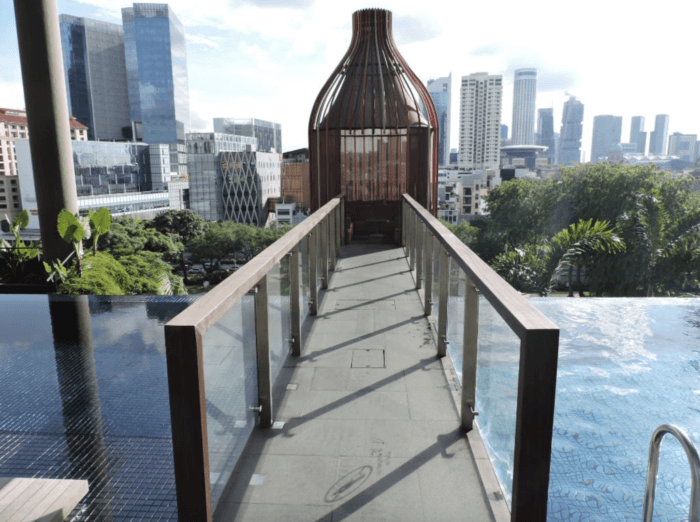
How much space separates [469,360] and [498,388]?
0.48m

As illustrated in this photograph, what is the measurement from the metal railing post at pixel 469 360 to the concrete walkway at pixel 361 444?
0.37 ft

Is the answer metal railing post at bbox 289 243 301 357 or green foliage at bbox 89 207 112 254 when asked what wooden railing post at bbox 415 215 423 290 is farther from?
green foliage at bbox 89 207 112 254

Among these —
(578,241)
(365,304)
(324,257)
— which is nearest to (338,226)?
(324,257)

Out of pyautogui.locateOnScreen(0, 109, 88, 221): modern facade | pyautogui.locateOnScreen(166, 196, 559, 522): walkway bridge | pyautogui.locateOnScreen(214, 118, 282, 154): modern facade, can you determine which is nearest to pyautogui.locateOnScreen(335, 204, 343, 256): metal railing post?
pyautogui.locateOnScreen(166, 196, 559, 522): walkway bridge

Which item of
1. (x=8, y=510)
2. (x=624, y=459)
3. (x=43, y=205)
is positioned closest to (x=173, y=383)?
(x=8, y=510)

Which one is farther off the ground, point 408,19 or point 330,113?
point 408,19

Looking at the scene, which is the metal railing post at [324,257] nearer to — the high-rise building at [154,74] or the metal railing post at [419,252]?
the metal railing post at [419,252]

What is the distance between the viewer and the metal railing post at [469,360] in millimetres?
2619

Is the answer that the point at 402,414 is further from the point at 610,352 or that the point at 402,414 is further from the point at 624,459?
the point at 610,352

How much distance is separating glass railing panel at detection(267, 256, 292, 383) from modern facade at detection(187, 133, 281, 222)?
7288cm

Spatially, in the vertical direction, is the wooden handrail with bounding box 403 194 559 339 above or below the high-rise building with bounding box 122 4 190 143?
below

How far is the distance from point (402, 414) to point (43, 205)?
7523 mm

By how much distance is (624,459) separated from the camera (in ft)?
12.5

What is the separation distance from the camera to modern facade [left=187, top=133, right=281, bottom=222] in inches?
2955
